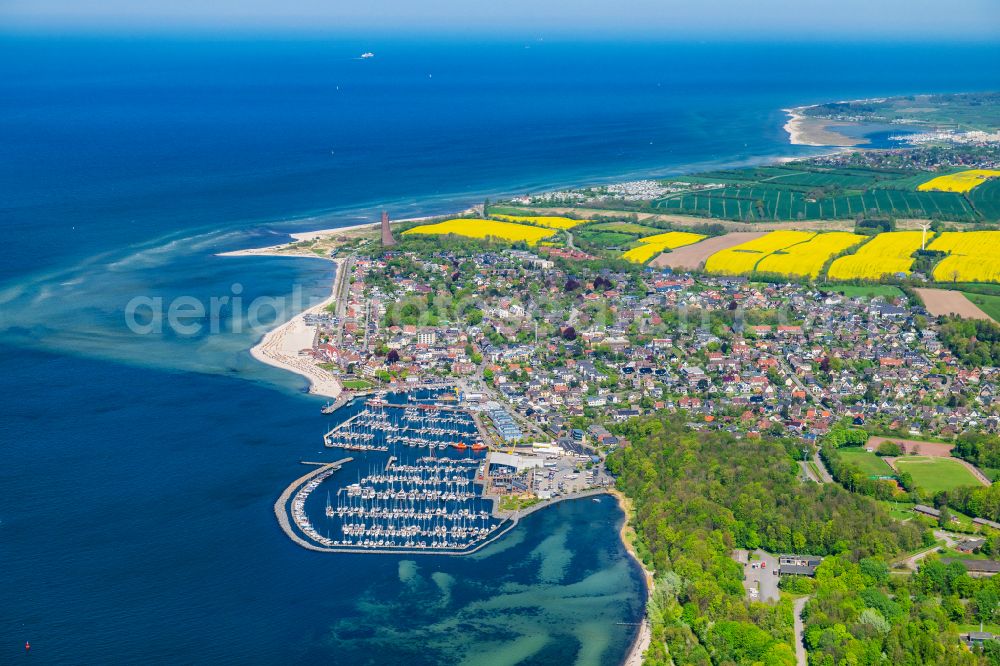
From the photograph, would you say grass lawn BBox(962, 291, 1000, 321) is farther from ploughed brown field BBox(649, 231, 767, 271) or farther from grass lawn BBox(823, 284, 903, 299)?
ploughed brown field BBox(649, 231, 767, 271)

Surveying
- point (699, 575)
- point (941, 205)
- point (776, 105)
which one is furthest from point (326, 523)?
point (776, 105)

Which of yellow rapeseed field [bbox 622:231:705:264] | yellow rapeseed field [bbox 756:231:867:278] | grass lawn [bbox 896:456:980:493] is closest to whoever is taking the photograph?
grass lawn [bbox 896:456:980:493]

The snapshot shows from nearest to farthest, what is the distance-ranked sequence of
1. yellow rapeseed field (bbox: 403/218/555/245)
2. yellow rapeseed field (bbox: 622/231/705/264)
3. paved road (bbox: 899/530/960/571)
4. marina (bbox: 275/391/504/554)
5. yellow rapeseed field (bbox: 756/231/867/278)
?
paved road (bbox: 899/530/960/571) → marina (bbox: 275/391/504/554) → yellow rapeseed field (bbox: 756/231/867/278) → yellow rapeseed field (bbox: 622/231/705/264) → yellow rapeseed field (bbox: 403/218/555/245)

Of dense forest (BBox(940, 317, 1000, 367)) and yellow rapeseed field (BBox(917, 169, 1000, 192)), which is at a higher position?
yellow rapeseed field (BBox(917, 169, 1000, 192))

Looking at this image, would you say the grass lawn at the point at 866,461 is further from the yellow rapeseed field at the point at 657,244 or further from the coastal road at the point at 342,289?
the yellow rapeseed field at the point at 657,244

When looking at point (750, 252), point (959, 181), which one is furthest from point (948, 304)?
point (959, 181)

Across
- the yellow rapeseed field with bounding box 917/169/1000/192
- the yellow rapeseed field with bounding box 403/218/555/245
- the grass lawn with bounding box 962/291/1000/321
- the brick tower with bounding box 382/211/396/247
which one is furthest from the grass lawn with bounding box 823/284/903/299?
the brick tower with bounding box 382/211/396/247

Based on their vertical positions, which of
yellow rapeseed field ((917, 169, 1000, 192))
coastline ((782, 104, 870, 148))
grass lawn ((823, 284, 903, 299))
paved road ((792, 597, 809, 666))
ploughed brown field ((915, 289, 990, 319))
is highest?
coastline ((782, 104, 870, 148))

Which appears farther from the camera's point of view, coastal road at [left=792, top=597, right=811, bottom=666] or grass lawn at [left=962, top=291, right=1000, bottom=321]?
grass lawn at [left=962, top=291, right=1000, bottom=321]
